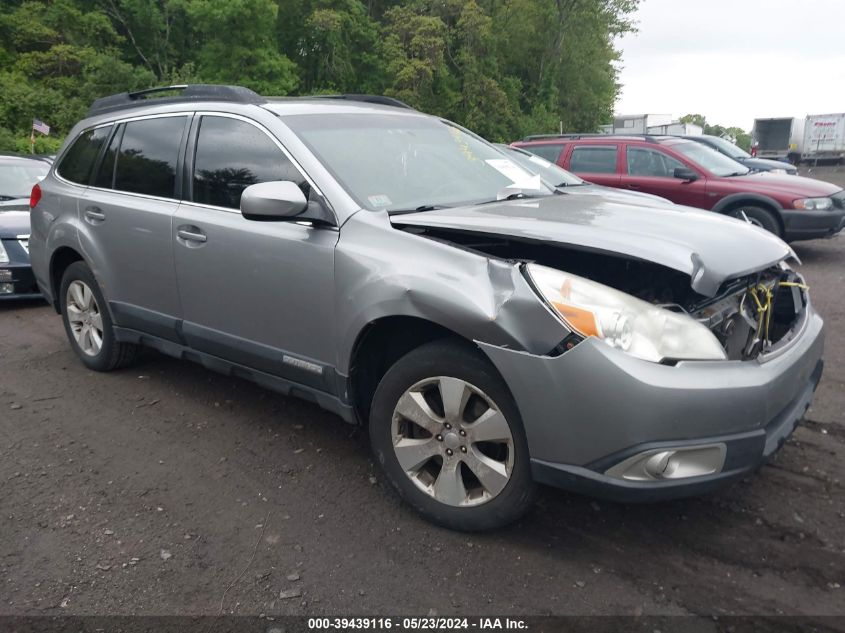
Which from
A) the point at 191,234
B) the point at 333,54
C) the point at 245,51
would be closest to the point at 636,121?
the point at 333,54

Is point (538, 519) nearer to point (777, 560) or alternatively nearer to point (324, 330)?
point (777, 560)

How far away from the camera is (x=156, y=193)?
4.08 metres

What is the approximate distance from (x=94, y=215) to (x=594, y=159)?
7502 millimetres

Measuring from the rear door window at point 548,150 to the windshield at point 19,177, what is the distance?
674cm

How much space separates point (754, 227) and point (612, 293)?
4.07ft

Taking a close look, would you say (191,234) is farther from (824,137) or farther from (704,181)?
(824,137)

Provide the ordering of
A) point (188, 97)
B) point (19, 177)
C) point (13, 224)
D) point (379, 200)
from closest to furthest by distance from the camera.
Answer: point (379, 200) < point (188, 97) < point (13, 224) < point (19, 177)

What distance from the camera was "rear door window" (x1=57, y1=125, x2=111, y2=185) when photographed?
4691mm

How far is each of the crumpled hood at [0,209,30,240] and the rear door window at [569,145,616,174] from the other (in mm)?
7126

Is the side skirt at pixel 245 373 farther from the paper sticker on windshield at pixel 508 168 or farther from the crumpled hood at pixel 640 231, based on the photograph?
the paper sticker on windshield at pixel 508 168

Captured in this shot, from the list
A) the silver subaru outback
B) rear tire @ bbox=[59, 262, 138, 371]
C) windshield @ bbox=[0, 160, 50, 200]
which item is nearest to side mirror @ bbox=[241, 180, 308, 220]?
the silver subaru outback

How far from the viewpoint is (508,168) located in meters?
4.11

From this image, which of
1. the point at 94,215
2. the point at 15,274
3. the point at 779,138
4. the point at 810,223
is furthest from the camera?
the point at 779,138

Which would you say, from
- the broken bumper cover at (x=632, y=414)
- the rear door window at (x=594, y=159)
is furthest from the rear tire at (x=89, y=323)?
the rear door window at (x=594, y=159)
